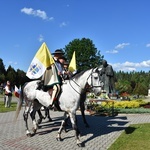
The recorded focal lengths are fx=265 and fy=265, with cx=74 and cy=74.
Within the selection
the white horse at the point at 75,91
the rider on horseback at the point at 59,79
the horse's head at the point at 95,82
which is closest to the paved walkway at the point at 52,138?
the white horse at the point at 75,91

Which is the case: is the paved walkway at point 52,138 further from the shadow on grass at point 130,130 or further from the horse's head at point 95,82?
the horse's head at point 95,82

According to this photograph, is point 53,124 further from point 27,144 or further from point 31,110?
point 27,144

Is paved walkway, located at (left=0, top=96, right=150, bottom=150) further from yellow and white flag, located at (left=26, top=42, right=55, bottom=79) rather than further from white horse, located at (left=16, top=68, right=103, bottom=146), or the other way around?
yellow and white flag, located at (left=26, top=42, right=55, bottom=79)

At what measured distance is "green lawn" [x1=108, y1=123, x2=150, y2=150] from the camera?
25.3 ft

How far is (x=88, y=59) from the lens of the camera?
165 ft

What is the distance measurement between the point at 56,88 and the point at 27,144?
78.0 inches

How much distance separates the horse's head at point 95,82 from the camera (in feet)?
27.0

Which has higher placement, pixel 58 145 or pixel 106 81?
pixel 106 81

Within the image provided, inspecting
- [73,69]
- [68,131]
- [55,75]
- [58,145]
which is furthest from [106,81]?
[58,145]

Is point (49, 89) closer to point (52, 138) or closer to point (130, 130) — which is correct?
point (52, 138)

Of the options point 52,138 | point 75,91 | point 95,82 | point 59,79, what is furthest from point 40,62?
point 52,138

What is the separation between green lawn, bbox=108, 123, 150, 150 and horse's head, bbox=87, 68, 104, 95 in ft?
5.62

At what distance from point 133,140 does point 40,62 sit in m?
4.00

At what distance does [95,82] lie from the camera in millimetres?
8336
